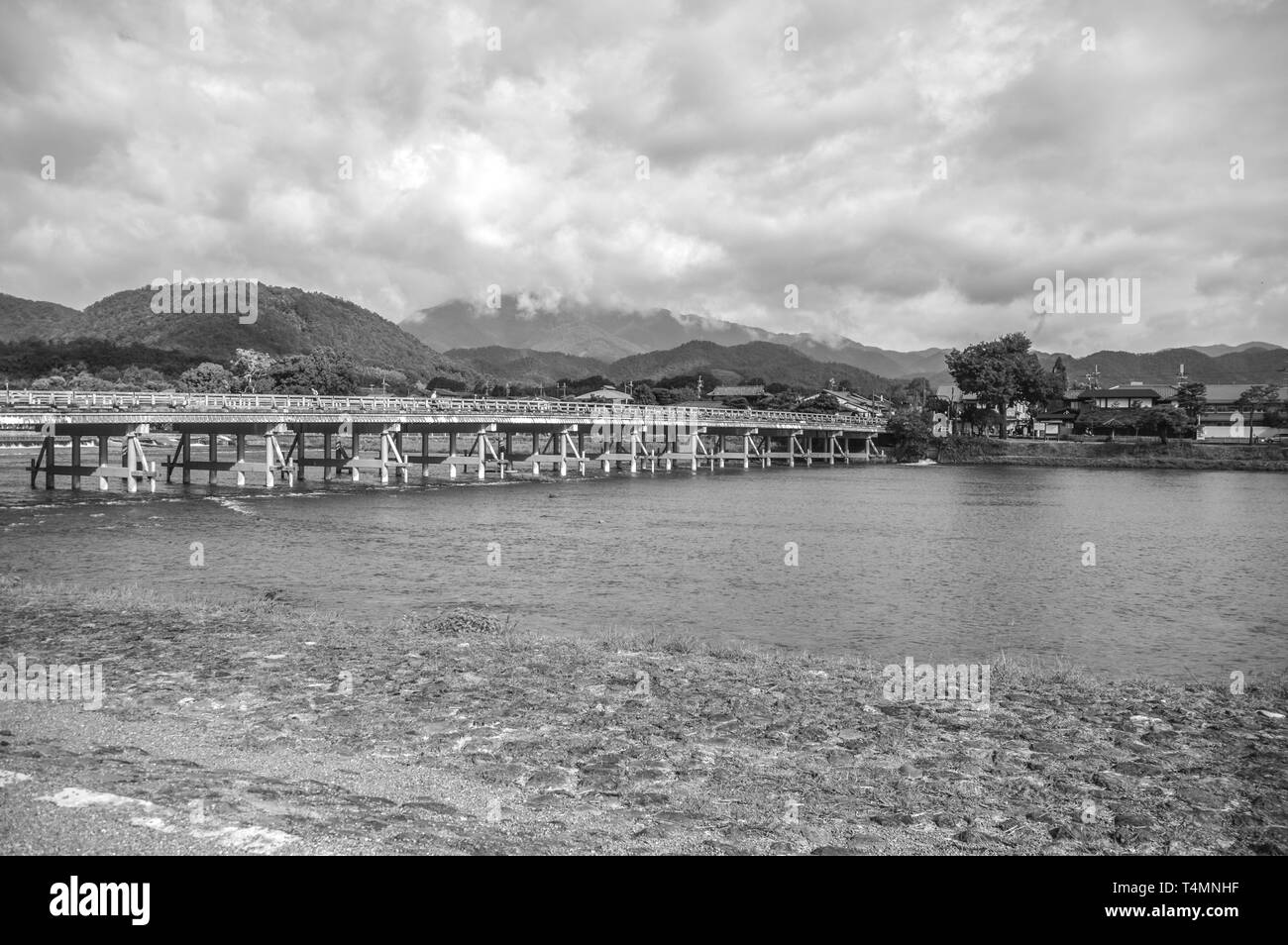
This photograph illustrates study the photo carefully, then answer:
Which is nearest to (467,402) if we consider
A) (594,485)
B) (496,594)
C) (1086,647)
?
(594,485)

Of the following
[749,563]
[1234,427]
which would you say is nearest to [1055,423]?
[1234,427]

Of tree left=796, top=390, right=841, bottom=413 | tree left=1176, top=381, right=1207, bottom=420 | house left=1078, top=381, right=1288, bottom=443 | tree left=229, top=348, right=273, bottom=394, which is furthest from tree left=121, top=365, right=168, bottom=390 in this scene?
tree left=1176, top=381, right=1207, bottom=420

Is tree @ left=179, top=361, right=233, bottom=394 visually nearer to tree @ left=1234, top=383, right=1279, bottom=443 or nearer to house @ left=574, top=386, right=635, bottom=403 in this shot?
house @ left=574, top=386, right=635, bottom=403

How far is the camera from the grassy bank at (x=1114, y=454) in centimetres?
9581

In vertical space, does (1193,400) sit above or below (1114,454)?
above

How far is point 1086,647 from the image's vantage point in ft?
60.1

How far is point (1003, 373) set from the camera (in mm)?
114375

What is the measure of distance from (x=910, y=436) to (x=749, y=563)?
312 ft

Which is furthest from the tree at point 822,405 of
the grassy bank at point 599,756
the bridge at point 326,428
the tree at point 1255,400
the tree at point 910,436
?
the grassy bank at point 599,756

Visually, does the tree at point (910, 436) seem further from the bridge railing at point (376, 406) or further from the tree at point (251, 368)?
the tree at point (251, 368)

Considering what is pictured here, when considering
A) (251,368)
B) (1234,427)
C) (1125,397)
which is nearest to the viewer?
(1234,427)

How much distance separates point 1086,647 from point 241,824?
56.2 feet

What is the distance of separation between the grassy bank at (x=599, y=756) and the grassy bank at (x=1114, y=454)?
99.6 m

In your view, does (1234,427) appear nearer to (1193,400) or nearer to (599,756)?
(1193,400)
